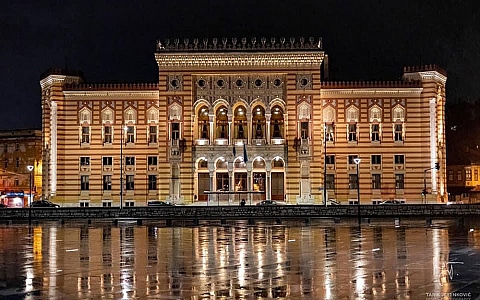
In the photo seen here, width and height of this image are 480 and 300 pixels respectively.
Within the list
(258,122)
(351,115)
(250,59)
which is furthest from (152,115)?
(351,115)

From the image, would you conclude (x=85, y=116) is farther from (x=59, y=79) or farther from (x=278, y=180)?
(x=278, y=180)

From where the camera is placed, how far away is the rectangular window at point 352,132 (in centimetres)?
7175

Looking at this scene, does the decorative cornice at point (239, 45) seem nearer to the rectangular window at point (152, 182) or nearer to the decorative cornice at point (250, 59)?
the decorative cornice at point (250, 59)

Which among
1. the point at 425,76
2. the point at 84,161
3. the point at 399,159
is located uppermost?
the point at 425,76

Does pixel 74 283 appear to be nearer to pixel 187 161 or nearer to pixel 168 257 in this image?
pixel 168 257

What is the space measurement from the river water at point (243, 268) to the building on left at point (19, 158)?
A: 72.3m

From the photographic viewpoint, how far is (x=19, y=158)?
349 ft

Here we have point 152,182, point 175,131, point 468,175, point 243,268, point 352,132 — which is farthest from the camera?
point 468,175

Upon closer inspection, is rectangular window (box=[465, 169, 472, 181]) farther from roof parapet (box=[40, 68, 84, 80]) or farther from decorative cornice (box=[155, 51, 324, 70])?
roof parapet (box=[40, 68, 84, 80])

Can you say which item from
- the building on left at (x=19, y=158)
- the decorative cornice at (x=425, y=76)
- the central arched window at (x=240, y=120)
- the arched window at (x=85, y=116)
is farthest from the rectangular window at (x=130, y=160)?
the building on left at (x=19, y=158)

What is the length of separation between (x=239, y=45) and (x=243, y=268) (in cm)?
5177

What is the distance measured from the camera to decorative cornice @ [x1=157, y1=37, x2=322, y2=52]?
2768 inches

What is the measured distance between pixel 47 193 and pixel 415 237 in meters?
49.3

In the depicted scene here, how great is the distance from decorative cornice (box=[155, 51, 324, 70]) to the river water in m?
38.6
